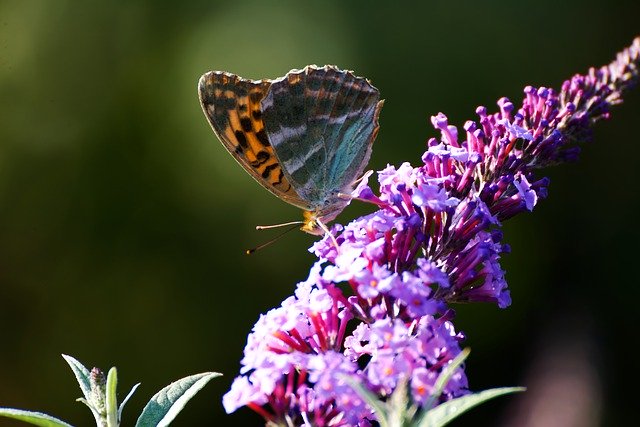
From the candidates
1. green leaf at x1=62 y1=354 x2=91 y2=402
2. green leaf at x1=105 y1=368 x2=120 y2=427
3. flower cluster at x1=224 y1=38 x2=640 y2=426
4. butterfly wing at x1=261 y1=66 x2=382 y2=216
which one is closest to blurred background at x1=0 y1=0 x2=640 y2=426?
butterfly wing at x1=261 y1=66 x2=382 y2=216

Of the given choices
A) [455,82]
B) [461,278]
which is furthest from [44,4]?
[461,278]

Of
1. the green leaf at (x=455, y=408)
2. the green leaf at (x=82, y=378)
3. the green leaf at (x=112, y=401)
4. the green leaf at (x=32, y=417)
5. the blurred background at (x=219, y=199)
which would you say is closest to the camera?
the green leaf at (x=455, y=408)

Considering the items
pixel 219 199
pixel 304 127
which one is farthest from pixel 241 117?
pixel 219 199

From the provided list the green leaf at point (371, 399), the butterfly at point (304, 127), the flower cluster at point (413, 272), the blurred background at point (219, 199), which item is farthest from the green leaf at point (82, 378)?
the blurred background at point (219, 199)

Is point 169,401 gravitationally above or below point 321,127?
below

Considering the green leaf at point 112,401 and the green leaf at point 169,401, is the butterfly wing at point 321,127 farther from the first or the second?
the green leaf at point 112,401

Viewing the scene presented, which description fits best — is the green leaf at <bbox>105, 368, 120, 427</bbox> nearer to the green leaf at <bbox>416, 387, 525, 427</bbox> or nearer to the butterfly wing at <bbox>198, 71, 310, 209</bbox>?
the green leaf at <bbox>416, 387, 525, 427</bbox>

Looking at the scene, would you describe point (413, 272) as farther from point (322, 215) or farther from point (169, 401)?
point (322, 215)
